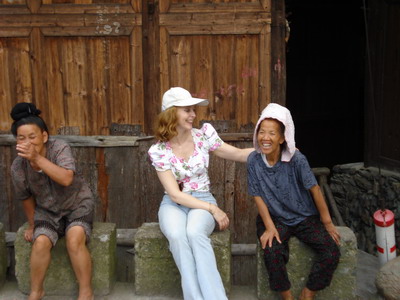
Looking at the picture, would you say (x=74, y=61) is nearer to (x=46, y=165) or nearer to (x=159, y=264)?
(x=46, y=165)

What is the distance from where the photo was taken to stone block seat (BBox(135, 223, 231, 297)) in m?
4.17

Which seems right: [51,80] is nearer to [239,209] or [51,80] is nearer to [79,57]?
[79,57]

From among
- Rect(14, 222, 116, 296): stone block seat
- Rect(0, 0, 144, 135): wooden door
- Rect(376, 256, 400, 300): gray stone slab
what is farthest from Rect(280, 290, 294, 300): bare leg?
Rect(0, 0, 144, 135): wooden door

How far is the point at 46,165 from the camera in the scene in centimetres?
394

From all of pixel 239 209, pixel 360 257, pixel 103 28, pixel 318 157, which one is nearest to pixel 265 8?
pixel 103 28

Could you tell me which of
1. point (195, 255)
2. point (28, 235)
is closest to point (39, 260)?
point (28, 235)

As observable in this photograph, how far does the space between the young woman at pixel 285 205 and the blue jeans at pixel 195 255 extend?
1.31ft

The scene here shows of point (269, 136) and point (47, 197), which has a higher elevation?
point (269, 136)

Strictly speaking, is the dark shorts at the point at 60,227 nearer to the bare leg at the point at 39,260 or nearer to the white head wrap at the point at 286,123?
the bare leg at the point at 39,260

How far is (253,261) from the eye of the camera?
595cm

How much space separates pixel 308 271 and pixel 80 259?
1.62 meters

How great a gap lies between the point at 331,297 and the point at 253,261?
5.89 feet

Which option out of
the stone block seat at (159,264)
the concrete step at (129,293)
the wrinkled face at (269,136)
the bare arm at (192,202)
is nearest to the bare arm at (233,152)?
the wrinkled face at (269,136)

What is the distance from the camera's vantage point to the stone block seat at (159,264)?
417 centimetres
